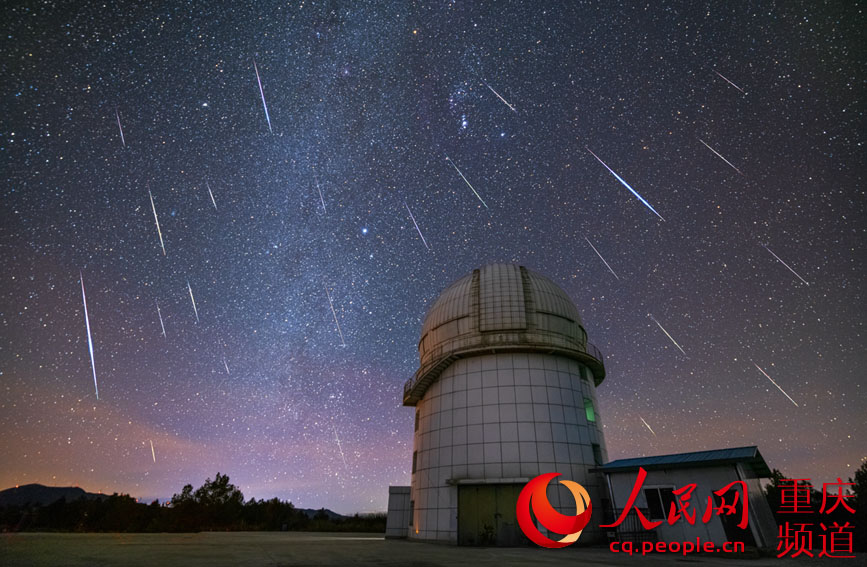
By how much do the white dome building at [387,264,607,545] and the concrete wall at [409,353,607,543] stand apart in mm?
53

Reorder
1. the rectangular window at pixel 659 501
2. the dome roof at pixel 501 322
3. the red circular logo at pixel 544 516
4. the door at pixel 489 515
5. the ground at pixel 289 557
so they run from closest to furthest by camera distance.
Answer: the ground at pixel 289 557
the rectangular window at pixel 659 501
the red circular logo at pixel 544 516
the door at pixel 489 515
the dome roof at pixel 501 322

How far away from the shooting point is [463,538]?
20.1m

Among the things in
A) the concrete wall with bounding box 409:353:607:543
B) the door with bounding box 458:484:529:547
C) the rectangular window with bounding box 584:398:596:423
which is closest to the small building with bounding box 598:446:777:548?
the concrete wall with bounding box 409:353:607:543

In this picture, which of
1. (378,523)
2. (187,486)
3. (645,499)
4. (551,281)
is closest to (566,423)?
(645,499)

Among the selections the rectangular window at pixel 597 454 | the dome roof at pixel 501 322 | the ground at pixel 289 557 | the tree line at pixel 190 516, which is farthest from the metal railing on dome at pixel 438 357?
the tree line at pixel 190 516

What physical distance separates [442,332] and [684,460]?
14.7 m

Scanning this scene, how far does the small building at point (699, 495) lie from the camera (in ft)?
54.1

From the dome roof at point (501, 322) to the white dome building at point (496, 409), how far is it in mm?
71

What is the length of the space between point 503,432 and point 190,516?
1954 inches

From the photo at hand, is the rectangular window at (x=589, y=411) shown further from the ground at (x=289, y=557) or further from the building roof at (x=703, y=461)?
the ground at (x=289, y=557)

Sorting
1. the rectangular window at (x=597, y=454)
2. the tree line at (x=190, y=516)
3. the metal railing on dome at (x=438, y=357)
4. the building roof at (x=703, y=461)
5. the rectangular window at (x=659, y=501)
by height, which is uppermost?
the metal railing on dome at (x=438, y=357)

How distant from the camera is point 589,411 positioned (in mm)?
24141

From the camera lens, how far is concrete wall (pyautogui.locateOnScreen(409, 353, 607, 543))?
834 inches

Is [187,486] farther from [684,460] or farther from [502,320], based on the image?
[684,460]
